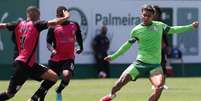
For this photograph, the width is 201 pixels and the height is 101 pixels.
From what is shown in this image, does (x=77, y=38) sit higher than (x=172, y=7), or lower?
higher

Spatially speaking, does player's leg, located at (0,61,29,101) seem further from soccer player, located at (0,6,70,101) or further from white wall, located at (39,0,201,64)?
white wall, located at (39,0,201,64)

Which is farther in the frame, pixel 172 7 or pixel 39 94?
pixel 172 7

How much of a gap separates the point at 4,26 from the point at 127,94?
8.12 m

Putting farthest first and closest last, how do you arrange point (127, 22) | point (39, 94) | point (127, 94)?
point (127, 22) → point (127, 94) → point (39, 94)

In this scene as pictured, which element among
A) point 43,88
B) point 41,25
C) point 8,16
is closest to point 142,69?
point 41,25

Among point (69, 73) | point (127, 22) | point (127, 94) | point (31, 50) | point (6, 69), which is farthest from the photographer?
point (127, 22)

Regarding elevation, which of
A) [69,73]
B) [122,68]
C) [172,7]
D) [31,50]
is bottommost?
[122,68]

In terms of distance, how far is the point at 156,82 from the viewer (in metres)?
16.0

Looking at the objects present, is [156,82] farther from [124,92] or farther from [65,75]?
[124,92]

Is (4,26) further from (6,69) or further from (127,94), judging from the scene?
(6,69)

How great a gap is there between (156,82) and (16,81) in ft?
8.87

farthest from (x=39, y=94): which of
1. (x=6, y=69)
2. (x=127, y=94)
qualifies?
(x=6, y=69)

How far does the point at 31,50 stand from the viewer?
1623cm

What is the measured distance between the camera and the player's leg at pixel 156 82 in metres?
15.9
